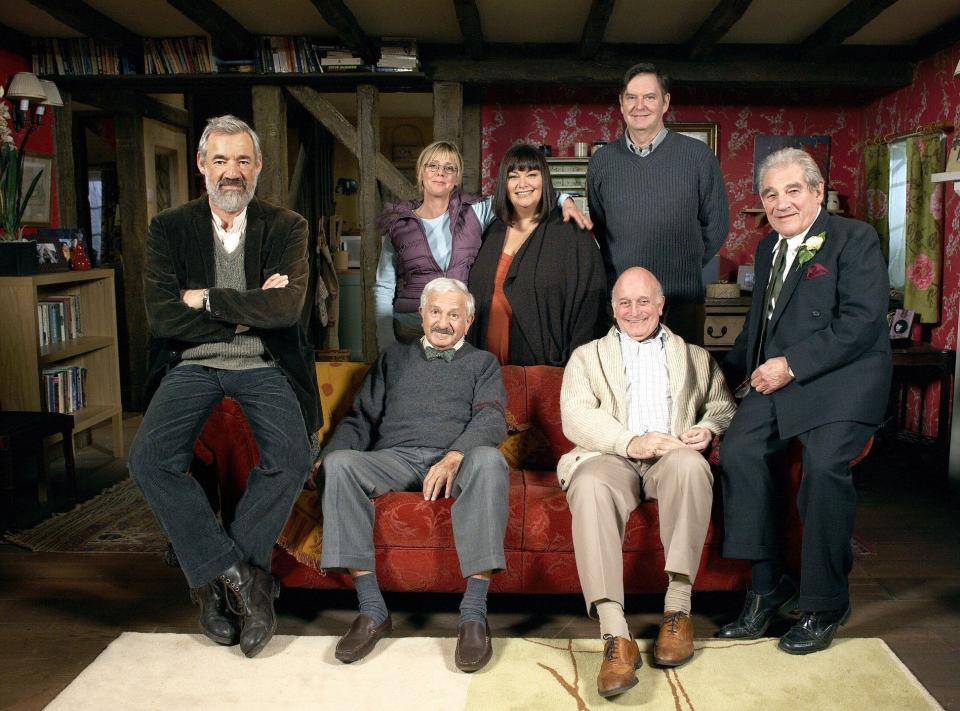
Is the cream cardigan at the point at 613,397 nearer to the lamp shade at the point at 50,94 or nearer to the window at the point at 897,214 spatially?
the window at the point at 897,214

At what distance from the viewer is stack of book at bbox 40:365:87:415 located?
437 centimetres

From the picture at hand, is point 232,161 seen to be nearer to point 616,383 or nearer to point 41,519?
point 616,383

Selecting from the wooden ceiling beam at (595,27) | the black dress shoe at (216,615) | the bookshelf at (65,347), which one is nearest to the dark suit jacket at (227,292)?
the black dress shoe at (216,615)

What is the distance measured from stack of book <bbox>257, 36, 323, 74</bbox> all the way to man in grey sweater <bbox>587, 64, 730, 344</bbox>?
295cm

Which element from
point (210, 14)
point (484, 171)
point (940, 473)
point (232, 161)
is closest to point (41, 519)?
point (232, 161)

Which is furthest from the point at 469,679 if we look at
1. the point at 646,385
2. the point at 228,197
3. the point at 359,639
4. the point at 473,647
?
the point at 228,197

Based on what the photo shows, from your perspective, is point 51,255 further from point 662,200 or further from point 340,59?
point 662,200

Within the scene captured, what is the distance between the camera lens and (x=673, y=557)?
2.34m

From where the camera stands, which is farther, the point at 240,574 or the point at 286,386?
the point at 286,386

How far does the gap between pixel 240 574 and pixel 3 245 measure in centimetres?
250

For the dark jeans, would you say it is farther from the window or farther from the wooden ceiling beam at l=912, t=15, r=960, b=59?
the wooden ceiling beam at l=912, t=15, r=960, b=59

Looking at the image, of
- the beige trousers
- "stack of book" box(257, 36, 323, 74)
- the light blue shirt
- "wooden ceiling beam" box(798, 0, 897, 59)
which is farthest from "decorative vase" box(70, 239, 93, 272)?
"wooden ceiling beam" box(798, 0, 897, 59)

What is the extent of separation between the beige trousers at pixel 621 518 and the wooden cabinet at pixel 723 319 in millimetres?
3502

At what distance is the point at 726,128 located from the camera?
6.28m
